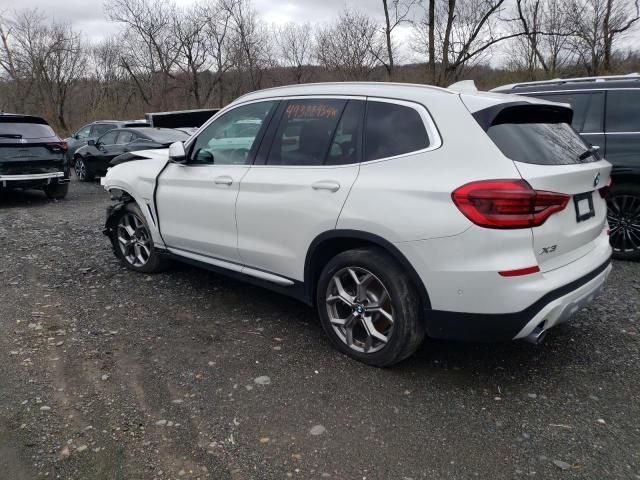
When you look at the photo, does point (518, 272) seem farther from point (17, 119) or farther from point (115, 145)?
point (115, 145)

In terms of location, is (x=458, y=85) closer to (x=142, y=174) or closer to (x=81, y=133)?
(x=142, y=174)

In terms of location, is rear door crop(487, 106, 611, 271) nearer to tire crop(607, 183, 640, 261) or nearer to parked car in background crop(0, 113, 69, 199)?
tire crop(607, 183, 640, 261)

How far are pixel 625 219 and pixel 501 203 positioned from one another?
3.67 meters

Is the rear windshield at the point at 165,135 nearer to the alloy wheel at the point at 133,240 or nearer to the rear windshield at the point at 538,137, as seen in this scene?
the alloy wheel at the point at 133,240

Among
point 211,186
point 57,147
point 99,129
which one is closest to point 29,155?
point 57,147

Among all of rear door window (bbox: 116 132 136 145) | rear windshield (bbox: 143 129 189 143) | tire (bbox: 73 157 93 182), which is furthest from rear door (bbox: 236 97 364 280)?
tire (bbox: 73 157 93 182)

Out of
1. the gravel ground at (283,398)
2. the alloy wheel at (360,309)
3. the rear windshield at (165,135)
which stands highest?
the rear windshield at (165,135)

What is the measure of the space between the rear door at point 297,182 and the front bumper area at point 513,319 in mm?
916

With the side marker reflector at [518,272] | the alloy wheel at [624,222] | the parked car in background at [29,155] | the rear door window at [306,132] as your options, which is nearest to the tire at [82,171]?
the parked car in background at [29,155]

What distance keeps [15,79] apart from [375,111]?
3995 centimetres

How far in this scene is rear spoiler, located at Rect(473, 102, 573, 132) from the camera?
2.85 meters

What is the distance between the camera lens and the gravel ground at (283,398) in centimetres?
249

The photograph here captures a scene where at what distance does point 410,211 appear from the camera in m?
2.82

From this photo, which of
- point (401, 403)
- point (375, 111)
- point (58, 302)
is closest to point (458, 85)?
Result: point (375, 111)
